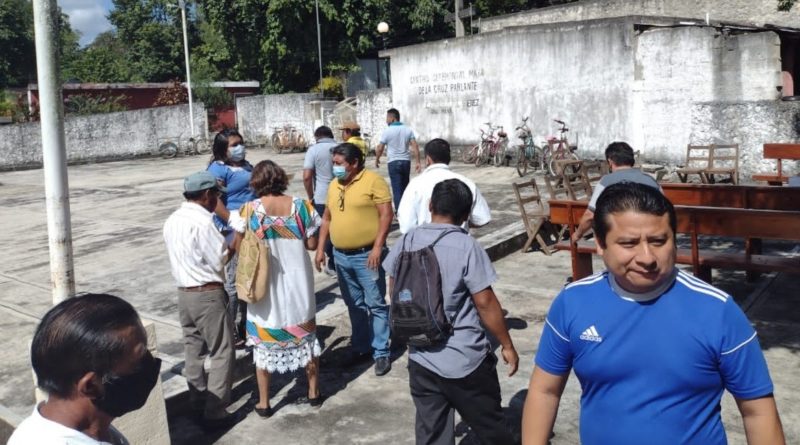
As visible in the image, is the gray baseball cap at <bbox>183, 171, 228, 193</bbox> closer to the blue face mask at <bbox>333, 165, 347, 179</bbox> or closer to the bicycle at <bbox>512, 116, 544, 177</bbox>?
the blue face mask at <bbox>333, 165, 347, 179</bbox>

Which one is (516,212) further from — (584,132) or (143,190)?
(143,190)

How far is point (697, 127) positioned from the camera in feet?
46.0

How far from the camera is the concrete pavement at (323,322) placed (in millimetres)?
4824

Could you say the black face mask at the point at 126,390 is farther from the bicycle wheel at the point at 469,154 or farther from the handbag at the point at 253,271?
the bicycle wheel at the point at 469,154

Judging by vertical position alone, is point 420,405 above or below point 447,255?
below

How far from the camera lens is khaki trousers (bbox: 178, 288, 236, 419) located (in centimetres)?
481

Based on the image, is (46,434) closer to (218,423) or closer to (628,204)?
(628,204)

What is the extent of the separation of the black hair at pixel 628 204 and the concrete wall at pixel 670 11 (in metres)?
19.1

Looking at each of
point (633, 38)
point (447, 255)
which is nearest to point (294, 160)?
point (633, 38)

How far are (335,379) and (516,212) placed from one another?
6485mm

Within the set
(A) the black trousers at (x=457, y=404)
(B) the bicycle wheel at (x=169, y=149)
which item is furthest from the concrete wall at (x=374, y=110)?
(A) the black trousers at (x=457, y=404)

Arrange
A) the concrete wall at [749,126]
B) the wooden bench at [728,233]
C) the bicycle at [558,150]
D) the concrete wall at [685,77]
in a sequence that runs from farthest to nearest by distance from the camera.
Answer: the bicycle at [558,150], the concrete wall at [685,77], the concrete wall at [749,126], the wooden bench at [728,233]

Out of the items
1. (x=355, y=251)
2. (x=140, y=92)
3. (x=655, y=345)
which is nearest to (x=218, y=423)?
(x=355, y=251)

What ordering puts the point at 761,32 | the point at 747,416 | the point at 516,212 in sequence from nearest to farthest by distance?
the point at 747,416
the point at 516,212
the point at 761,32
